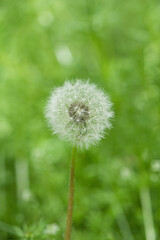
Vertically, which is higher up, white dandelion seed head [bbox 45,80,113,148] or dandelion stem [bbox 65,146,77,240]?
white dandelion seed head [bbox 45,80,113,148]

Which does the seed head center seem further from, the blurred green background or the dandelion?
the blurred green background

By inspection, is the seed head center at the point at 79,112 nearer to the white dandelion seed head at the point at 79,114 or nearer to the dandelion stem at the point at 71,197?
the white dandelion seed head at the point at 79,114

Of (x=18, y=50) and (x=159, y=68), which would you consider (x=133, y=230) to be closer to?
(x=159, y=68)

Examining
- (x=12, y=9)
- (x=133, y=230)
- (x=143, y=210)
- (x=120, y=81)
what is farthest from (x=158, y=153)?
(x=12, y=9)

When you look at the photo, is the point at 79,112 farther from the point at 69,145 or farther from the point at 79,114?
the point at 69,145

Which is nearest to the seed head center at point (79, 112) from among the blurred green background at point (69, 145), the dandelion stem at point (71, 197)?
the dandelion stem at point (71, 197)

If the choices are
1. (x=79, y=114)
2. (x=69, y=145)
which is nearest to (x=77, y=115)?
(x=79, y=114)

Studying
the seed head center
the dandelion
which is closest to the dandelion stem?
the dandelion
